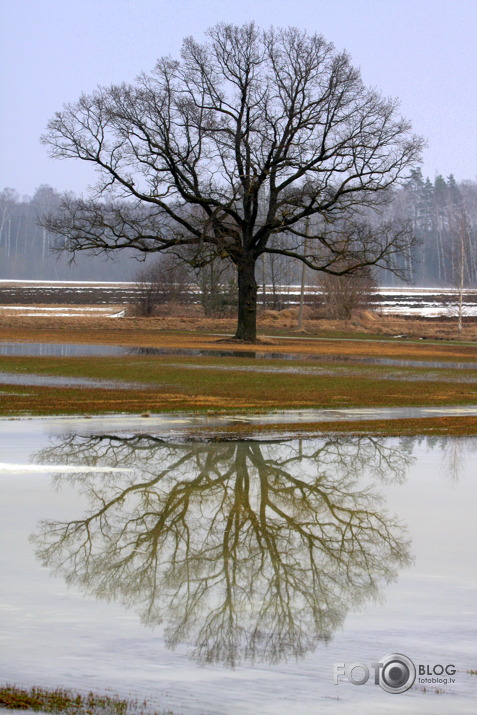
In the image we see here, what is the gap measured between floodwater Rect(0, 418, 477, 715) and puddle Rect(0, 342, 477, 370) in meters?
23.7

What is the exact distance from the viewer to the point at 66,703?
525cm

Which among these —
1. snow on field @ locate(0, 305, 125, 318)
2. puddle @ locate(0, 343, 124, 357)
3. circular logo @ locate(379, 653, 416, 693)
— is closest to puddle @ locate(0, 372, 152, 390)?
puddle @ locate(0, 343, 124, 357)

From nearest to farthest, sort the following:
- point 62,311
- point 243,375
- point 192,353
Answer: point 243,375 < point 192,353 < point 62,311

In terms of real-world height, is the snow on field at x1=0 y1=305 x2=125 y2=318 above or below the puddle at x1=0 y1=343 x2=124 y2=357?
above

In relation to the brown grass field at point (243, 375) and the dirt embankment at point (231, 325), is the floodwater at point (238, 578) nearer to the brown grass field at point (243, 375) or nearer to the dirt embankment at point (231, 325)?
the brown grass field at point (243, 375)

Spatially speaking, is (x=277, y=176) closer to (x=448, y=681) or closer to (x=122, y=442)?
(x=122, y=442)

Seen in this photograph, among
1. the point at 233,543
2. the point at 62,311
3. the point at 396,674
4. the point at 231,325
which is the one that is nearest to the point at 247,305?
the point at 231,325

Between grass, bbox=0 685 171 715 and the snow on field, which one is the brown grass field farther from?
grass, bbox=0 685 171 715

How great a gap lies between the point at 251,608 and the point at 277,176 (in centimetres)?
4252

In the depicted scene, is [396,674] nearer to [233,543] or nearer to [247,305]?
[233,543]

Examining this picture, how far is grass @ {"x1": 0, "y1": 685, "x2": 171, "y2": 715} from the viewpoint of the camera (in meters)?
5.15

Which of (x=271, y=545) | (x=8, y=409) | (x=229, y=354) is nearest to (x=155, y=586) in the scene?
(x=271, y=545)

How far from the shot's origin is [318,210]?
4678 cm

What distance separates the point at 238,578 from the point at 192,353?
1261 inches
